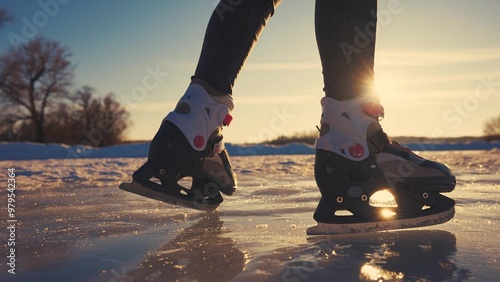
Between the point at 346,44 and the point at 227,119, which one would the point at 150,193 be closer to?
the point at 227,119

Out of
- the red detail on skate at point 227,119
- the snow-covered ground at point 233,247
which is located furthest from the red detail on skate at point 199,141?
the snow-covered ground at point 233,247

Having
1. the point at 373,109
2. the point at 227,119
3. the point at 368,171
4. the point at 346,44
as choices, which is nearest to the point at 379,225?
the point at 368,171

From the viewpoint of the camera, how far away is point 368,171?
1.25 metres

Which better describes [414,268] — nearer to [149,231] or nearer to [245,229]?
[245,229]

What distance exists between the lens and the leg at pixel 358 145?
124 cm

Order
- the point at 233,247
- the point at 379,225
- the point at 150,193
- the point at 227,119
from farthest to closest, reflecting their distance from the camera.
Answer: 1. the point at 227,119
2. the point at 150,193
3. the point at 379,225
4. the point at 233,247

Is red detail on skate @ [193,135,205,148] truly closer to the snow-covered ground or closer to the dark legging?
the snow-covered ground

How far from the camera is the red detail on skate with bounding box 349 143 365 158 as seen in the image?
125 cm

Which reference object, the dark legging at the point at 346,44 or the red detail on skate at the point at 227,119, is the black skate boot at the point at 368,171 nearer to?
the dark legging at the point at 346,44

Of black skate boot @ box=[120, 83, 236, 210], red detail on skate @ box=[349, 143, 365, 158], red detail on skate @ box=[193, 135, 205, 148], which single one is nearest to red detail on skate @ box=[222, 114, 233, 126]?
black skate boot @ box=[120, 83, 236, 210]

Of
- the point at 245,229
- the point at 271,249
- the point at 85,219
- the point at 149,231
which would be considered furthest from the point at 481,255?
the point at 85,219

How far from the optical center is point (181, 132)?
1.44m

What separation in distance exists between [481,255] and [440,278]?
0.21 meters

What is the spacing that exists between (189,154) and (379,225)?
647 mm
